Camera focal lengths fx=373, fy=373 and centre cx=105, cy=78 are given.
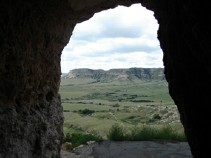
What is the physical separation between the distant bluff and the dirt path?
179 feet

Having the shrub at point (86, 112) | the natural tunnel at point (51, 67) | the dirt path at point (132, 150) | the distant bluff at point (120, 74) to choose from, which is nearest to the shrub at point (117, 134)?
the dirt path at point (132, 150)

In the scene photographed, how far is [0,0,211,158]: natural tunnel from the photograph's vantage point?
14.6ft

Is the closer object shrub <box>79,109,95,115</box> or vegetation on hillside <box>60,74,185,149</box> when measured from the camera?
vegetation on hillside <box>60,74,185,149</box>

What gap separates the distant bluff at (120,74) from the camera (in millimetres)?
71812

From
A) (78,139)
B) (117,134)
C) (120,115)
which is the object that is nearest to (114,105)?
(120,115)

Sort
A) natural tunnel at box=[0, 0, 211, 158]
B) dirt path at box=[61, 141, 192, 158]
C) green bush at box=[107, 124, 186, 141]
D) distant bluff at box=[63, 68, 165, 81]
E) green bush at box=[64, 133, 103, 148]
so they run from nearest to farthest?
natural tunnel at box=[0, 0, 211, 158], dirt path at box=[61, 141, 192, 158], green bush at box=[64, 133, 103, 148], green bush at box=[107, 124, 186, 141], distant bluff at box=[63, 68, 165, 81]

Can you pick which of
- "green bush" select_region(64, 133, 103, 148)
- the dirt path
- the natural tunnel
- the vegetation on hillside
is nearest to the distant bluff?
the vegetation on hillside

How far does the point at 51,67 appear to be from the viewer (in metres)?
7.24

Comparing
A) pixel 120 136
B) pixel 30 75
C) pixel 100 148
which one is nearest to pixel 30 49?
pixel 30 75

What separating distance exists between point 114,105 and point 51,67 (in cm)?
3371

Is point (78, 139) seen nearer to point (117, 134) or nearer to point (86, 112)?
point (117, 134)

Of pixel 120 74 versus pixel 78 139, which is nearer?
pixel 78 139

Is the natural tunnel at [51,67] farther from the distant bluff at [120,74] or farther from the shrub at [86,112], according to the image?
the distant bluff at [120,74]

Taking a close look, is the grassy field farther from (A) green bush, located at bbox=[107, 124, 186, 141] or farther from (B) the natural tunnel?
(B) the natural tunnel
